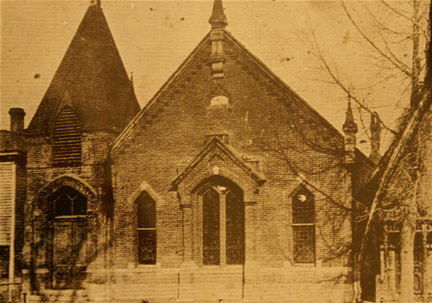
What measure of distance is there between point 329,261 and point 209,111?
5445 mm

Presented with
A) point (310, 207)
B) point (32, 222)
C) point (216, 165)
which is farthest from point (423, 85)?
point (32, 222)

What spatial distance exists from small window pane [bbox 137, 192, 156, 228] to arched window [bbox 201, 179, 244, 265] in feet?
4.90

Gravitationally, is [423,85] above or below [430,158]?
above

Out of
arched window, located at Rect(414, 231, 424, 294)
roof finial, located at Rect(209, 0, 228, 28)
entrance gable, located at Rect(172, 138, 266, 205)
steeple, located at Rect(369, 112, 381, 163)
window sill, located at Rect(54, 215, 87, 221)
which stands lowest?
arched window, located at Rect(414, 231, 424, 294)

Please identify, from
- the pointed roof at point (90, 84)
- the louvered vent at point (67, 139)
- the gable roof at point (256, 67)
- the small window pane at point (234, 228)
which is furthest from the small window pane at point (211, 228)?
the louvered vent at point (67, 139)

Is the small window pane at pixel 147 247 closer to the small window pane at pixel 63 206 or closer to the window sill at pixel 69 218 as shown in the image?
the window sill at pixel 69 218

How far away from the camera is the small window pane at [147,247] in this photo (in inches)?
670

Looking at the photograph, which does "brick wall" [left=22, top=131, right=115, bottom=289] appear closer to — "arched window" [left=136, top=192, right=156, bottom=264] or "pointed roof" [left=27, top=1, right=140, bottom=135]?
"pointed roof" [left=27, top=1, right=140, bottom=135]

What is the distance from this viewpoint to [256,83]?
Result: 54.8 feet

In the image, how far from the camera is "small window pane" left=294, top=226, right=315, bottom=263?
16.1 meters

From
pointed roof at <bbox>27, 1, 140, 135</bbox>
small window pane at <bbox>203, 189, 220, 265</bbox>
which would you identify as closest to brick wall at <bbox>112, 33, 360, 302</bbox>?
small window pane at <bbox>203, 189, 220, 265</bbox>

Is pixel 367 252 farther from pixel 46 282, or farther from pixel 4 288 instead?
pixel 4 288

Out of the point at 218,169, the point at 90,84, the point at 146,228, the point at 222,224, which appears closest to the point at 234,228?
the point at 222,224

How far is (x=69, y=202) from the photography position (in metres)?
18.2
